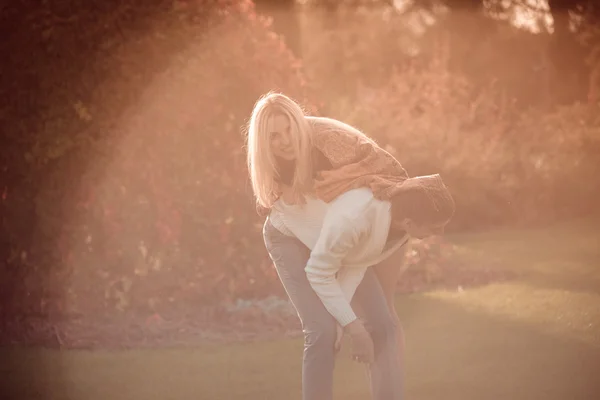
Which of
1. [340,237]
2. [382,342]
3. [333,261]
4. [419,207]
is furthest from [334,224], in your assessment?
[382,342]

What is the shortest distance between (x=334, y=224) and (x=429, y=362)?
2.52 m

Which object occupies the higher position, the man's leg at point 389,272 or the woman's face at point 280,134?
the woman's face at point 280,134

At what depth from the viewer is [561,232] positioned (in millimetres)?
13680

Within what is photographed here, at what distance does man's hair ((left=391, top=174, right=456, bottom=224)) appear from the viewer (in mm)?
4375

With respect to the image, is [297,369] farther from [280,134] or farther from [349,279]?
[280,134]

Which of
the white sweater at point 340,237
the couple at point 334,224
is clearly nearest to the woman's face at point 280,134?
the couple at point 334,224

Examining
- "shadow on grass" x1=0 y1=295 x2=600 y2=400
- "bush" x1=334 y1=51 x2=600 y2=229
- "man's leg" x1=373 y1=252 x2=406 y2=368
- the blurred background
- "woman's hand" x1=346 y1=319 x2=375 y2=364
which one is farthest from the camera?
"bush" x1=334 y1=51 x2=600 y2=229

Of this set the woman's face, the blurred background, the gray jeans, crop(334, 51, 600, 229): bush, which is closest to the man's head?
the gray jeans

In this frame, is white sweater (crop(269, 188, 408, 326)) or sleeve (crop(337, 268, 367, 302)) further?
→ sleeve (crop(337, 268, 367, 302))

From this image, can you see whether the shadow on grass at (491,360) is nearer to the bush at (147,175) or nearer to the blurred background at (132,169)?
the blurred background at (132,169)

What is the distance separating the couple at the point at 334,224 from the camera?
168 inches

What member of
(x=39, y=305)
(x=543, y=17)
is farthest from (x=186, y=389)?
(x=543, y=17)

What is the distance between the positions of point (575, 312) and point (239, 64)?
406 centimetres

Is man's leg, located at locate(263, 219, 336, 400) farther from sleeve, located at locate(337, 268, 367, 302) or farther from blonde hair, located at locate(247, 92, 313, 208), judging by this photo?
blonde hair, located at locate(247, 92, 313, 208)
